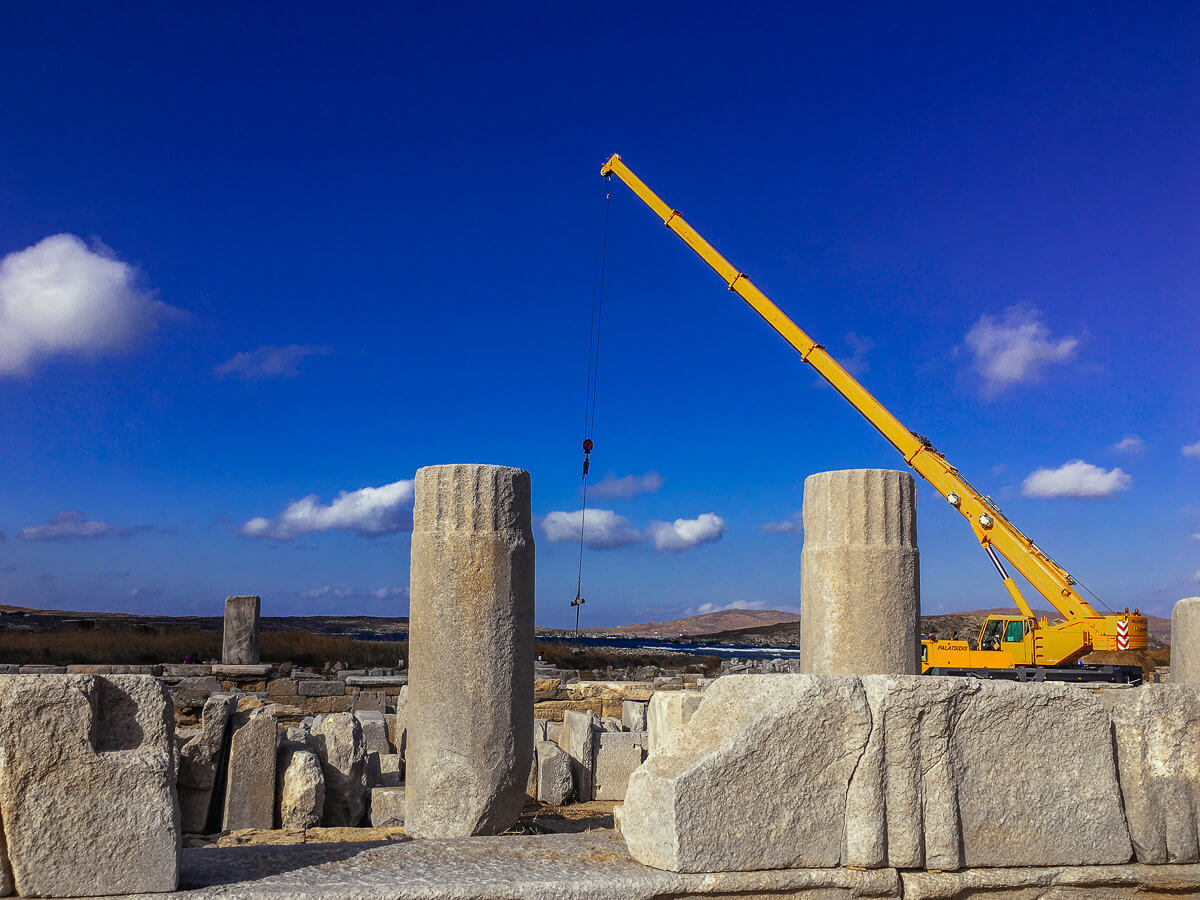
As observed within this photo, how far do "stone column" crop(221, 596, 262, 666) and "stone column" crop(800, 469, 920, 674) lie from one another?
12458 mm

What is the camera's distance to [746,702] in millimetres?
3666

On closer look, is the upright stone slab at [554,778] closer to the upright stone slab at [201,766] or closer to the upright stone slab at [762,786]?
the upright stone slab at [201,766]

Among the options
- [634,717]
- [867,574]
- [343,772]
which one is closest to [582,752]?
[634,717]

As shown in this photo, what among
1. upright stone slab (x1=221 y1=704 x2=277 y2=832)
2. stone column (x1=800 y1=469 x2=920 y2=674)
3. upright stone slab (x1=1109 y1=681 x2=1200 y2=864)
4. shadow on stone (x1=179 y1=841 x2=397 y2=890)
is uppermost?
stone column (x1=800 y1=469 x2=920 y2=674)

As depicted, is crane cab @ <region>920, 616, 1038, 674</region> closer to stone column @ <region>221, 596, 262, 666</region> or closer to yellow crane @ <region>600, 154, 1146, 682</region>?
yellow crane @ <region>600, 154, 1146, 682</region>

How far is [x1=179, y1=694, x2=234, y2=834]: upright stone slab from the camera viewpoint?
641 cm

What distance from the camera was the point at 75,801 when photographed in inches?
120

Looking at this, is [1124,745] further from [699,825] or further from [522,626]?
[522,626]

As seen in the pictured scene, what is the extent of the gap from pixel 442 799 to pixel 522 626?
1.11m

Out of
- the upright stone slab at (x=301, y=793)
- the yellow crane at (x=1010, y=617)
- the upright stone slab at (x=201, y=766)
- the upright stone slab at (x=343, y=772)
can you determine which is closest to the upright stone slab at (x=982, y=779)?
the upright stone slab at (x=301, y=793)

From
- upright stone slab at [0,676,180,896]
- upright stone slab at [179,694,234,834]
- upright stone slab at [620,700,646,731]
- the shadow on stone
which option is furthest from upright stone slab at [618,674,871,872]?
upright stone slab at [620,700,646,731]

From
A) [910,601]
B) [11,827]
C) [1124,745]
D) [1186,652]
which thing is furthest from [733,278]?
[11,827]

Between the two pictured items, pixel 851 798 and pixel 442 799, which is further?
pixel 442 799

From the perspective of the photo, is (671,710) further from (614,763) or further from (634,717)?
(634,717)
